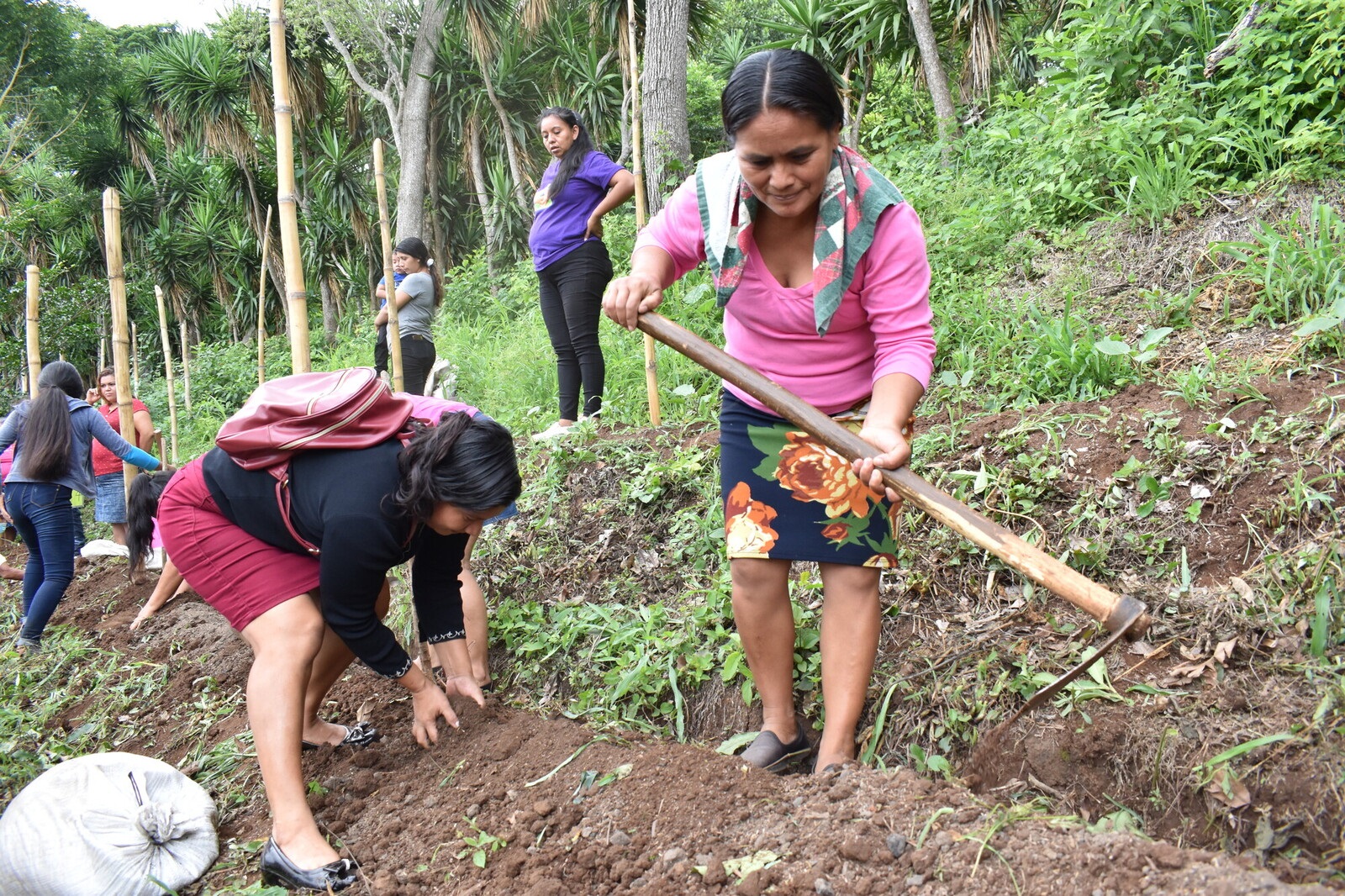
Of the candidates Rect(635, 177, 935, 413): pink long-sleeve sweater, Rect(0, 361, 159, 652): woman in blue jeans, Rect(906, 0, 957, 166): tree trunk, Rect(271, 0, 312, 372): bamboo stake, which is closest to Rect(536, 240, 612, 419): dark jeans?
Rect(271, 0, 312, 372): bamboo stake

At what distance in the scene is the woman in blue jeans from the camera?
4.72 m

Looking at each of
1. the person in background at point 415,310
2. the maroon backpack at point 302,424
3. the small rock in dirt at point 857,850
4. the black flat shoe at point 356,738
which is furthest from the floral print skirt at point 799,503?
the person in background at point 415,310

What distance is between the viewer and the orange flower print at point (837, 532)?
206 cm

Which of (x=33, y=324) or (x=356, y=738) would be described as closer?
(x=356, y=738)

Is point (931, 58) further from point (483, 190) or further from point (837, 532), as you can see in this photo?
point (483, 190)

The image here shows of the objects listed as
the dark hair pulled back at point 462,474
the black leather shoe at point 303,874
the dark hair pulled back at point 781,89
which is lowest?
the black leather shoe at point 303,874

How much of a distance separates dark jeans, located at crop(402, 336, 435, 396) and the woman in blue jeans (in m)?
1.47

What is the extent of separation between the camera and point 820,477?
6.82 feet

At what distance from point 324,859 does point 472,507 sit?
862 mm

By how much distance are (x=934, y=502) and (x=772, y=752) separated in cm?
79

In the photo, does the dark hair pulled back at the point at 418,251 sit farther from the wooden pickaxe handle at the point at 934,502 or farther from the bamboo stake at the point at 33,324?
the wooden pickaxe handle at the point at 934,502

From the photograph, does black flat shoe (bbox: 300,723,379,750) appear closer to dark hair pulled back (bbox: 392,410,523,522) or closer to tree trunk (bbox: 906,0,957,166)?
dark hair pulled back (bbox: 392,410,523,522)

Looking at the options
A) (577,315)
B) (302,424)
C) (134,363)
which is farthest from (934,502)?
(134,363)

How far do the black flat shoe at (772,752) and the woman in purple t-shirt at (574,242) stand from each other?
2494 millimetres
